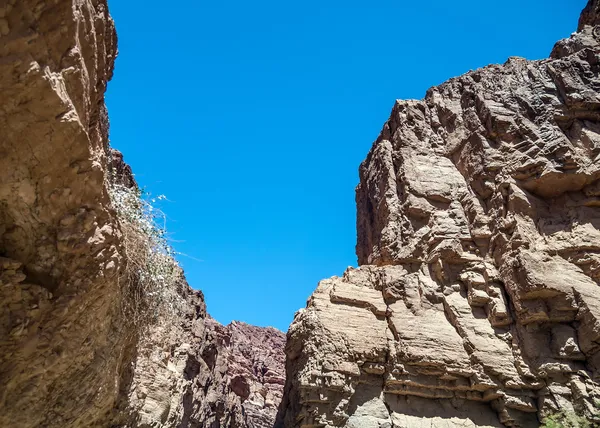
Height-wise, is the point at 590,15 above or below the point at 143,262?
above

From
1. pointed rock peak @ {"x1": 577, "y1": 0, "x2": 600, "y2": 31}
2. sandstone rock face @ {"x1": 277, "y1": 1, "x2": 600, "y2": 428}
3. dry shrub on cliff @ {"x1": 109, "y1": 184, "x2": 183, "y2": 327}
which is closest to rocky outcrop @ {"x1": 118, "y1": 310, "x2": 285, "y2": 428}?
dry shrub on cliff @ {"x1": 109, "y1": 184, "x2": 183, "y2": 327}

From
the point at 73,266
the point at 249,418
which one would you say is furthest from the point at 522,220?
the point at 249,418

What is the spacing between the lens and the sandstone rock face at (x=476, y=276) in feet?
43.0

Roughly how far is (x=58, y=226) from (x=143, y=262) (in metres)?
2.49

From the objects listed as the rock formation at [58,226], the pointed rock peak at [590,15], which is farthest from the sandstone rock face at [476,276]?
the rock formation at [58,226]

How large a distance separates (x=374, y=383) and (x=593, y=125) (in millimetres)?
11447

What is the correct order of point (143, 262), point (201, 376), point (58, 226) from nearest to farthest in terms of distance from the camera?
point (58, 226)
point (143, 262)
point (201, 376)

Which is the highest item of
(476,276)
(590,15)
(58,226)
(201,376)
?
(590,15)

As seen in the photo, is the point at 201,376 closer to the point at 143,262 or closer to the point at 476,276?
the point at 476,276

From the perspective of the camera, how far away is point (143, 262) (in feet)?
23.4

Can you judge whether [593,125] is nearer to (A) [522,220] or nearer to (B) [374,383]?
(A) [522,220]

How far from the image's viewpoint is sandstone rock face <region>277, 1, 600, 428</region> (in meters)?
13.1

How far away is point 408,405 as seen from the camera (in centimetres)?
1308

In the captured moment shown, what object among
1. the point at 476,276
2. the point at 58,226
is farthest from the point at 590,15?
the point at 58,226
